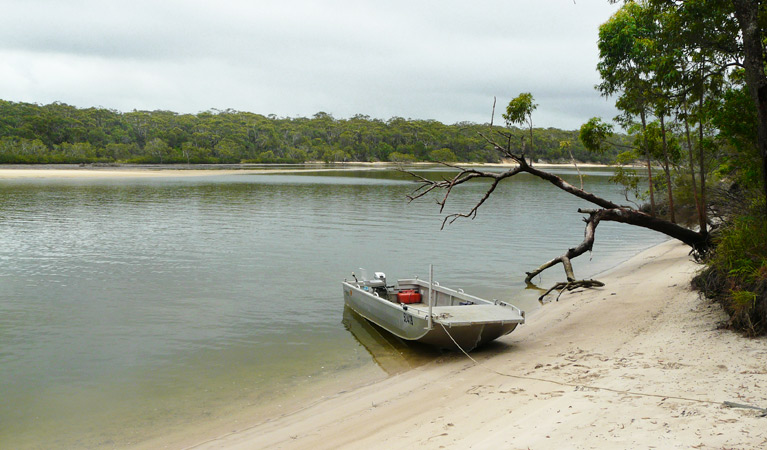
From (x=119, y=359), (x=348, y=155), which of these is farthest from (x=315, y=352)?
(x=348, y=155)

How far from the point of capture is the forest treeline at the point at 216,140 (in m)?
113

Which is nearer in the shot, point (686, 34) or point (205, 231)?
point (686, 34)

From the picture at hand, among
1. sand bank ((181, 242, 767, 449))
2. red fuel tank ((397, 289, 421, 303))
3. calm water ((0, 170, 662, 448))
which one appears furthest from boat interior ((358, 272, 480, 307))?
sand bank ((181, 242, 767, 449))

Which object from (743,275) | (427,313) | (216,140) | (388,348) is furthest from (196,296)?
(216,140)

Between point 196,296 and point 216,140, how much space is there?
136 meters

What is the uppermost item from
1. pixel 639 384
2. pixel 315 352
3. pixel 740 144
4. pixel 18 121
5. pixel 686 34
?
pixel 18 121

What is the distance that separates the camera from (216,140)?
14450 cm

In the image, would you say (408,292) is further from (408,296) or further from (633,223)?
(633,223)

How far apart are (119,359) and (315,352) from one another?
3906 millimetres

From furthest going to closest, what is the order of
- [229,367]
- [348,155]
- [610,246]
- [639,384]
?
[348,155], [610,246], [229,367], [639,384]

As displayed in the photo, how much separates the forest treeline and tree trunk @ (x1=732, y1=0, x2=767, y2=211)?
77.3 metres

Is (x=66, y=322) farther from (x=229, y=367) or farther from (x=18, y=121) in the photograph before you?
(x=18, y=121)

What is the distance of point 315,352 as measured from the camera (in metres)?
11.8

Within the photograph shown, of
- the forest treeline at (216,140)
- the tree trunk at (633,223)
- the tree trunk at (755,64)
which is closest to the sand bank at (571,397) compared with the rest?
the tree trunk at (633,223)
